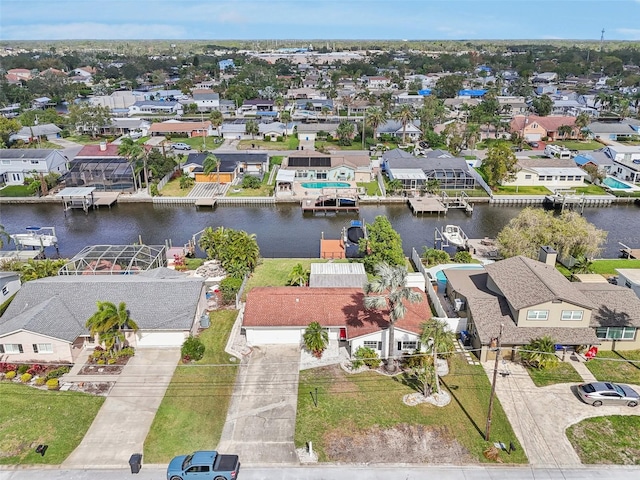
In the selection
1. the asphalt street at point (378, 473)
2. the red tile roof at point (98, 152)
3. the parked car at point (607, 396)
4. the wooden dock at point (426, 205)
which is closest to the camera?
the asphalt street at point (378, 473)

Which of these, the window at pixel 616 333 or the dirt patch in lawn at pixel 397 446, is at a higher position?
the window at pixel 616 333

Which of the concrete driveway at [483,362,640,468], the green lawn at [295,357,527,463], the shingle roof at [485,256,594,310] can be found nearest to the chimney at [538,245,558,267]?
the shingle roof at [485,256,594,310]

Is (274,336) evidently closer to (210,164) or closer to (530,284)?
(530,284)

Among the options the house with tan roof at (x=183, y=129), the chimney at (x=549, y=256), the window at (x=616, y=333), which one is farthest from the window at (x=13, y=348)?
the house with tan roof at (x=183, y=129)

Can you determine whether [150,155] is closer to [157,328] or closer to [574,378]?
[157,328]

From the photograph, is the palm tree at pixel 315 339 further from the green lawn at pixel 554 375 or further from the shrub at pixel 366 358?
the green lawn at pixel 554 375

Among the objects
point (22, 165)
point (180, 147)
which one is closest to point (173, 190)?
point (180, 147)
